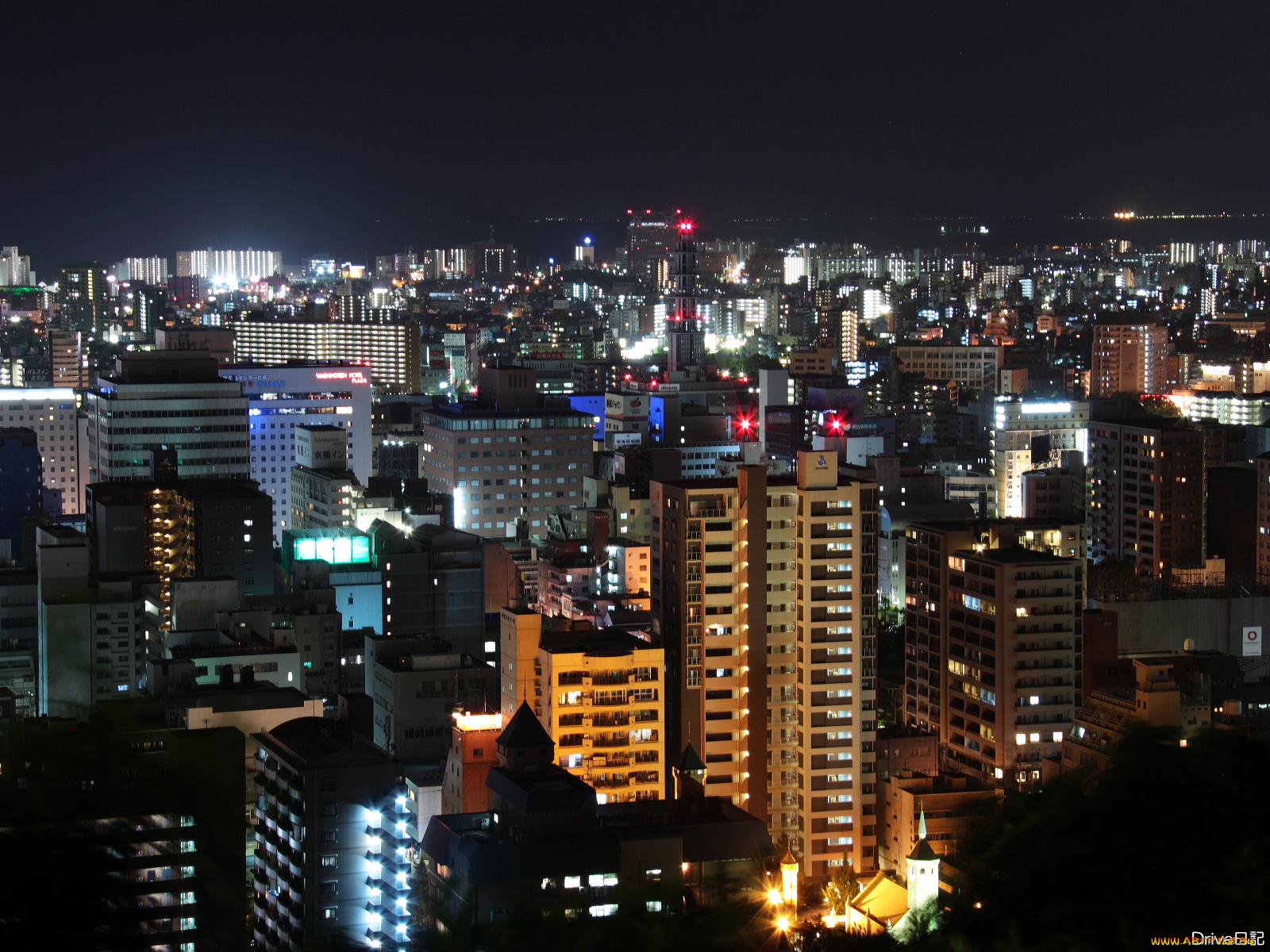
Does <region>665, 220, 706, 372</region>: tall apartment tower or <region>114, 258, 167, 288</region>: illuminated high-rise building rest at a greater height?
<region>114, 258, 167, 288</region>: illuminated high-rise building

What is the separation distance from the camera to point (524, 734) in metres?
7.01

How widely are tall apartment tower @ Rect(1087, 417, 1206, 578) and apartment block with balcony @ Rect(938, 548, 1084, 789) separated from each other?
480 centimetres

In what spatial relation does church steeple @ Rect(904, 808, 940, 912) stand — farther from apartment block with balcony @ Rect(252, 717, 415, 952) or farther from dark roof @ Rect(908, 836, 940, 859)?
apartment block with balcony @ Rect(252, 717, 415, 952)

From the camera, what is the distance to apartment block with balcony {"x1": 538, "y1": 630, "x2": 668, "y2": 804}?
Result: 8.25 m

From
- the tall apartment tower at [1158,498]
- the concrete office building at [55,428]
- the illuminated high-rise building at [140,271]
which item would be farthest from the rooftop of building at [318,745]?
the illuminated high-rise building at [140,271]

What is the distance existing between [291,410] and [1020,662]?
1106 cm

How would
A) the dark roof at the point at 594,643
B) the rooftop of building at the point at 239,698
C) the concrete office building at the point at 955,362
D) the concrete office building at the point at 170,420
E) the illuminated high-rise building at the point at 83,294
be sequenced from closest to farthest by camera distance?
the dark roof at the point at 594,643 → the rooftop of building at the point at 239,698 → the concrete office building at the point at 170,420 → the concrete office building at the point at 955,362 → the illuminated high-rise building at the point at 83,294

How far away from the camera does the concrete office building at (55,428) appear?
20547 millimetres

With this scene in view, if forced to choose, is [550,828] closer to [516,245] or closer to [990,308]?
[990,308]

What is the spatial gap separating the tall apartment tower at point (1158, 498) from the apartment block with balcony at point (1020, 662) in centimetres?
480

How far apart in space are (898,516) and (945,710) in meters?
4.86

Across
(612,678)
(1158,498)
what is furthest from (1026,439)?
(612,678)

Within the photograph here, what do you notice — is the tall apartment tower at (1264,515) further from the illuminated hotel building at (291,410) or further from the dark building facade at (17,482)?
the dark building facade at (17,482)

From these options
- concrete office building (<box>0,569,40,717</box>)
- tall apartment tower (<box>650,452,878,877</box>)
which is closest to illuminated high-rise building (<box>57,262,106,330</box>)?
concrete office building (<box>0,569,40,717</box>)
